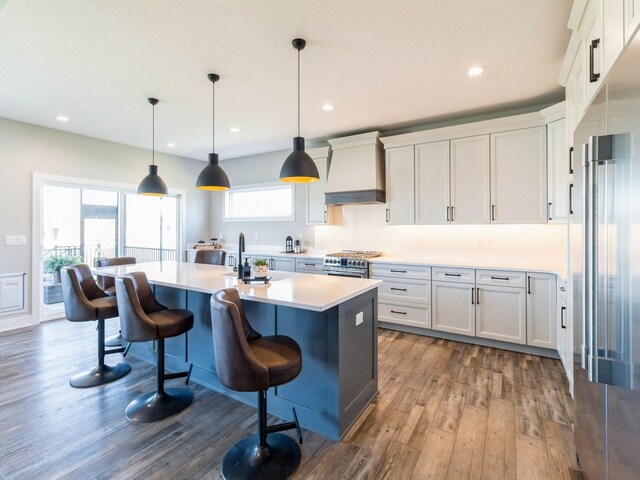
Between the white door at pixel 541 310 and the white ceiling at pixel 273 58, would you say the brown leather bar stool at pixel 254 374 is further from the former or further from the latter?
the white door at pixel 541 310

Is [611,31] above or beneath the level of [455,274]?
above

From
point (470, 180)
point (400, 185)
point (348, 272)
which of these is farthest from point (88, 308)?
point (470, 180)

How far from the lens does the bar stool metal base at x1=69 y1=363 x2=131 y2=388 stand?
2.76 metres

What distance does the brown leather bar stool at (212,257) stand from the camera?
4215mm

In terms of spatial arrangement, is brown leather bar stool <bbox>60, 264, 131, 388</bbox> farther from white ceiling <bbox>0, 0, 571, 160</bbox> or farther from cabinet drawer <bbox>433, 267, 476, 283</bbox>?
cabinet drawer <bbox>433, 267, 476, 283</bbox>

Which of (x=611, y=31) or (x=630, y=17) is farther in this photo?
(x=611, y=31)

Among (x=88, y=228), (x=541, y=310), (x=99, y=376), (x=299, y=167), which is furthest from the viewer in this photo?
(x=88, y=228)

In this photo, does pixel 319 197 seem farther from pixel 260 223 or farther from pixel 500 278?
pixel 500 278

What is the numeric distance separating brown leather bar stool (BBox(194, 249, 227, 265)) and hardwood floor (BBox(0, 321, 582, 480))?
1466 mm

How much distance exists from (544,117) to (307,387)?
3.71 metres

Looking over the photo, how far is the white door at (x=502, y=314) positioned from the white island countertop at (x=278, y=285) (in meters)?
1.84

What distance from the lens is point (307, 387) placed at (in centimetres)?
218

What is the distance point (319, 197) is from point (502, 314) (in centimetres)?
305

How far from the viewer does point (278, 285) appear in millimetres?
2465
